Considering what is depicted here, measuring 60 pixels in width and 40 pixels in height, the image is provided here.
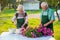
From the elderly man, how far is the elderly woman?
7.4 inches

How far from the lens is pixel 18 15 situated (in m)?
2.13

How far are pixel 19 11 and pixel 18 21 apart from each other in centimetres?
11

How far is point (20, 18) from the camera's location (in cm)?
213

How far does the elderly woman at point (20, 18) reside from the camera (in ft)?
6.98

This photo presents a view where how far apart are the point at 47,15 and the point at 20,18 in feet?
0.94

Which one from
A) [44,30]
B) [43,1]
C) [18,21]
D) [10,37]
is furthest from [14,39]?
[43,1]

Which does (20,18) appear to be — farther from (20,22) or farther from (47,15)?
(47,15)

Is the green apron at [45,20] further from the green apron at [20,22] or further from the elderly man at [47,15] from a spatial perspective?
the green apron at [20,22]

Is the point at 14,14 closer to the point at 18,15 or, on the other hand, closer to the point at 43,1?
the point at 18,15

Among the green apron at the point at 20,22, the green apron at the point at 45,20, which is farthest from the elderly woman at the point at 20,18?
the green apron at the point at 45,20

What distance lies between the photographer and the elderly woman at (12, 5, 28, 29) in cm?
213

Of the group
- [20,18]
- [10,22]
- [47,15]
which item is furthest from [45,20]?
[10,22]

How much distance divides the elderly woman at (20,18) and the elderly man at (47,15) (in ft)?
0.62

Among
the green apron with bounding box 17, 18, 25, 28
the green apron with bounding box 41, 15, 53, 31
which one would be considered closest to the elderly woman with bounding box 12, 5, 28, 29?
the green apron with bounding box 17, 18, 25, 28
